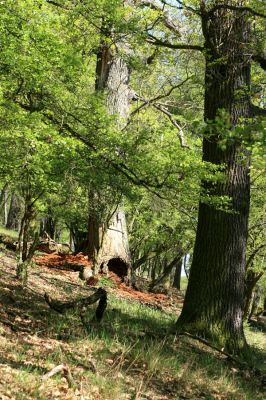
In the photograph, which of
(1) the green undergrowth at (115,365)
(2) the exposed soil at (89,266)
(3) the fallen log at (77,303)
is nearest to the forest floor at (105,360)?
(1) the green undergrowth at (115,365)

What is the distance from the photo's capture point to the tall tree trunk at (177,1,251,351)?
807 centimetres

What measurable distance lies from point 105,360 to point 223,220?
3.73 m

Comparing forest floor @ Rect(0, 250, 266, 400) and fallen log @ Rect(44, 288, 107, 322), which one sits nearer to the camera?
forest floor @ Rect(0, 250, 266, 400)

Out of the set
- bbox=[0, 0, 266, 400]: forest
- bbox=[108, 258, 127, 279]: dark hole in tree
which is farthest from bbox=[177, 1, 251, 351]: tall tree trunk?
bbox=[108, 258, 127, 279]: dark hole in tree

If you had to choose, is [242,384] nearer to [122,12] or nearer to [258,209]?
[122,12]

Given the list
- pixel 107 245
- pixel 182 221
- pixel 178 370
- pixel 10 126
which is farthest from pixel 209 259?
pixel 182 221

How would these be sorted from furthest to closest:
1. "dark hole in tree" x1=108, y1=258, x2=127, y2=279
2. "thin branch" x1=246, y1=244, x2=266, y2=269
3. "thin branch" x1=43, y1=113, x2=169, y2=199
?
"thin branch" x1=246, y1=244, x2=266, y2=269 < "dark hole in tree" x1=108, y1=258, x2=127, y2=279 < "thin branch" x1=43, y1=113, x2=169, y2=199

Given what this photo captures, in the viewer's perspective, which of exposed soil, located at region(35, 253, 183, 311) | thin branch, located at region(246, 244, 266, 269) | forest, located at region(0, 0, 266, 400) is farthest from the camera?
thin branch, located at region(246, 244, 266, 269)

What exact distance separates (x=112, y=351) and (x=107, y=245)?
26.6ft

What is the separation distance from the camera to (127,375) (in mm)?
5410

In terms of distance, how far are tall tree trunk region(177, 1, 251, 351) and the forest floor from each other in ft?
1.78

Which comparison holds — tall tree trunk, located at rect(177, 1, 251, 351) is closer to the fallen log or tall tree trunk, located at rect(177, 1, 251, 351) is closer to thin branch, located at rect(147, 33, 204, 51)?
thin branch, located at rect(147, 33, 204, 51)

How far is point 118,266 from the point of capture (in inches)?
569

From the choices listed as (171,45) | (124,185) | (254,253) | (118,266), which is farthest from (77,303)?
(254,253)
